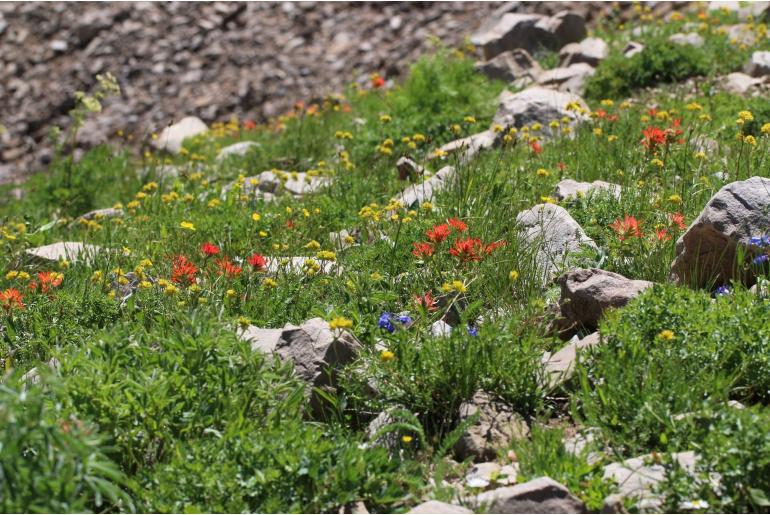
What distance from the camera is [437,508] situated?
324cm

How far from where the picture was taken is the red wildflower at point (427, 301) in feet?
14.7

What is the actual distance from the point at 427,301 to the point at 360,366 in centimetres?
63

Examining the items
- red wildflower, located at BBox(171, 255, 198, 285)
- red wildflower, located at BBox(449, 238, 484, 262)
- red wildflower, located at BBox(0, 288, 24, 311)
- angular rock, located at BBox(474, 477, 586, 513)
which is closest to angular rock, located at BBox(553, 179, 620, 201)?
red wildflower, located at BBox(449, 238, 484, 262)

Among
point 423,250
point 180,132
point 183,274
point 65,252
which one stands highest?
point 423,250

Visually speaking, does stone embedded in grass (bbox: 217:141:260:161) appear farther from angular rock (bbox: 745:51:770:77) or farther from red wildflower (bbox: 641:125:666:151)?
angular rock (bbox: 745:51:770:77)

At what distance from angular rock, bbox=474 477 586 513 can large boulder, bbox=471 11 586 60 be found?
807 cm

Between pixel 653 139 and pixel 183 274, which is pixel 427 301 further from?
pixel 653 139

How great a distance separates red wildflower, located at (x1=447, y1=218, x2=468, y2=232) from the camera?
202 inches

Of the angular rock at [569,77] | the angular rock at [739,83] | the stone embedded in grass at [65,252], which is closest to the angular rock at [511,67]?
the angular rock at [569,77]

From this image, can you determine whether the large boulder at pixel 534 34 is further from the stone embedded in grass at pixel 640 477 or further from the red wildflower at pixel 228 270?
the stone embedded in grass at pixel 640 477

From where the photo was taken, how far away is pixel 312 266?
4906 millimetres

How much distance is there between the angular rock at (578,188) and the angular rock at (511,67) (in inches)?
156

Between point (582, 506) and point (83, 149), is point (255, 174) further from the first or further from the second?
point (582, 506)

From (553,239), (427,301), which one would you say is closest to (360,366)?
(427,301)
